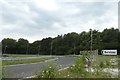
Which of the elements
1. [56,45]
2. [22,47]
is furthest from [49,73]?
[22,47]

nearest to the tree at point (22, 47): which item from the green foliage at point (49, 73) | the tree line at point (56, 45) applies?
the tree line at point (56, 45)

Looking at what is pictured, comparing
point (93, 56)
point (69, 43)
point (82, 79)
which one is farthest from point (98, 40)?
point (82, 79)

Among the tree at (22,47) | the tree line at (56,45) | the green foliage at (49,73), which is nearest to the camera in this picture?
the green foliage at (49,73)

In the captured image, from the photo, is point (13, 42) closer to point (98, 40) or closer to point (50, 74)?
point (98, 40)

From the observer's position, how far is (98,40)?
107750mm

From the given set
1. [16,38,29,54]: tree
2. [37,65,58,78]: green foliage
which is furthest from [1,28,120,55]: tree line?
[37,65,58,78]: green foliage

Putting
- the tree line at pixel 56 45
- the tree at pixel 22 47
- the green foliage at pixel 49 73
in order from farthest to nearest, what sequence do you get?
the tree at pixel 22 47
the tree line at pixel 56 45
the green foliage at pixel 49 73

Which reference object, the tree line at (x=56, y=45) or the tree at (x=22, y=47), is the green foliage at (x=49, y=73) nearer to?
the tree line at (x=56, y=45)

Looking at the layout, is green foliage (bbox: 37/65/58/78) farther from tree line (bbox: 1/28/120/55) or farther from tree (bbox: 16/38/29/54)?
tree (bbox: 16/38/29/54)

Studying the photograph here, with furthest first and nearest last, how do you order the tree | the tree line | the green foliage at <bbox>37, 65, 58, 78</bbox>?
the tree < the tree line < the green foliage at <bbox>37, 65, 58, 78</bbox>

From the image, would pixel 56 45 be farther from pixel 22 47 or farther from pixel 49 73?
pixel 49 73

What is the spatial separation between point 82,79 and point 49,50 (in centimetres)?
12242

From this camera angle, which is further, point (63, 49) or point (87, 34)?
point (63, 49)

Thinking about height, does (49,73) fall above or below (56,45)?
below
